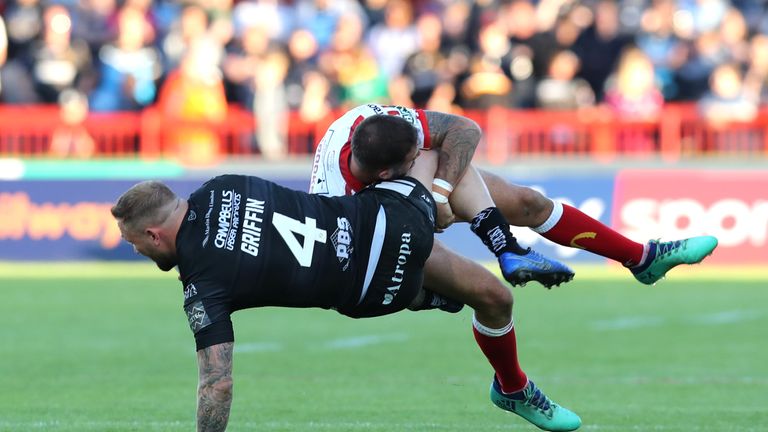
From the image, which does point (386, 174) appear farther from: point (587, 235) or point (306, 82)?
point (306, 82)

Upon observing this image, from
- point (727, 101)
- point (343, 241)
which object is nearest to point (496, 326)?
point (343, 241)

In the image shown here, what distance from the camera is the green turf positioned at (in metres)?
8.83

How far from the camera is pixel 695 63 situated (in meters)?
21.0

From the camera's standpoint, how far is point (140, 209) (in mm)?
6703

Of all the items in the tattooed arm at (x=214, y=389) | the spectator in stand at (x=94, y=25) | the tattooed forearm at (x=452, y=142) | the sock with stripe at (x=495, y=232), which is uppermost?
the tattooed forearm at (x=452, y=142)

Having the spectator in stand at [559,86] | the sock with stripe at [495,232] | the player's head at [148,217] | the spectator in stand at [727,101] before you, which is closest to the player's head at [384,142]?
the sock with stripe at [495,232]

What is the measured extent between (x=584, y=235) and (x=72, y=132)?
522 inches

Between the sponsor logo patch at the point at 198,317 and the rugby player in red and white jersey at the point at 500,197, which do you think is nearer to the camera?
the sponsor logo patch at the point at 198,317

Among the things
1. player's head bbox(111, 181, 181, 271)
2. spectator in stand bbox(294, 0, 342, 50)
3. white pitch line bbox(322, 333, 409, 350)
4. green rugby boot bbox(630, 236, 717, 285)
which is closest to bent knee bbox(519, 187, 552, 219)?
green rugby boot bbox(630, 236, 717, 285)

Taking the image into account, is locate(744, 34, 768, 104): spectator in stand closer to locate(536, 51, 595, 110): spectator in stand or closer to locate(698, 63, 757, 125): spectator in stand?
locate(698, 63, 757, 125): spectator in stand

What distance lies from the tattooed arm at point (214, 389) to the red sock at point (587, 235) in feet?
7.92

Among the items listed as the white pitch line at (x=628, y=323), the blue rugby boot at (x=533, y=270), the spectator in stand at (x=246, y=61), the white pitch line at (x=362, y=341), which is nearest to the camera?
the blue rugby boot at (x=533, y=270)

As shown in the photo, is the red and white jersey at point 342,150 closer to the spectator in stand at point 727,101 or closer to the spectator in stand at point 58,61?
the spectator in stand at point 727,101

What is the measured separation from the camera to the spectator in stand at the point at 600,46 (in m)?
21.1
